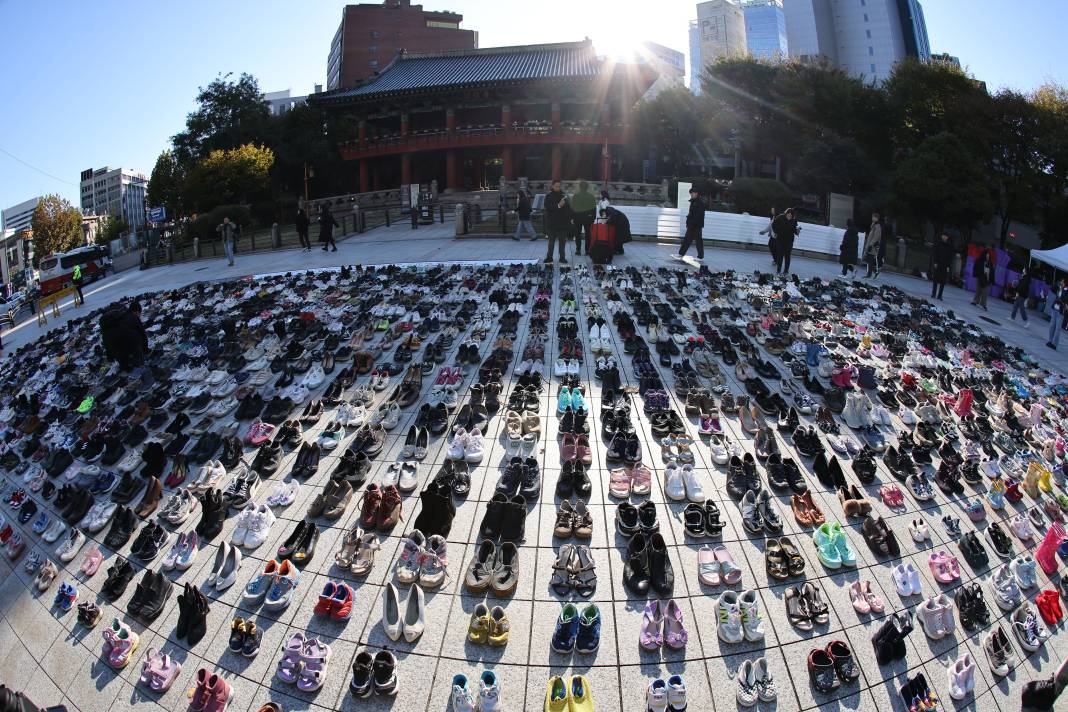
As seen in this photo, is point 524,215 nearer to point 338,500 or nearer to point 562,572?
point 338,500

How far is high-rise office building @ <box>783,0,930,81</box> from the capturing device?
83.1 meters

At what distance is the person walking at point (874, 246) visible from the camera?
1522cm

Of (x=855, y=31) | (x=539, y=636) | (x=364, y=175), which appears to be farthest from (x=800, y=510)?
(x=855, y=31)

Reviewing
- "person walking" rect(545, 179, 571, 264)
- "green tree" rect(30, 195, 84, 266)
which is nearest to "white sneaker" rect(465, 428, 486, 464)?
"person walking" rect(545, 179, 571, 264)

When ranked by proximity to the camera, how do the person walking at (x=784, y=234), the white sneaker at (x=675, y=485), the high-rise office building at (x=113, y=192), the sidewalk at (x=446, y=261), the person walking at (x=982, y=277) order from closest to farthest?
the white sneaker at (x=675, y=485), the sidewalk at (x=446, y=261), the person walking at (x=982, y=277), the person walking at (x=784, y=234), the high-rise office building at (x=113, y=192)

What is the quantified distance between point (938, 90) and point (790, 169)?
6.91 metres

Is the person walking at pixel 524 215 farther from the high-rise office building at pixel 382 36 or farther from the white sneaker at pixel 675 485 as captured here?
the high-rise office building at pixel 382 36

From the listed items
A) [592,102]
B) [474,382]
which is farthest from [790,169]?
[474,382]

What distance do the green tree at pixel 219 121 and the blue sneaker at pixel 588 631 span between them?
38.7 m

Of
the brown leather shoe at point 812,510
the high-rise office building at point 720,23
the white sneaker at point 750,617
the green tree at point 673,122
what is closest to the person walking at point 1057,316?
the brown leather shoe at point 812,510

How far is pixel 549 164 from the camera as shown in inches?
1481

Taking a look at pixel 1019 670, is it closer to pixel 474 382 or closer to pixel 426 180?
pixel 474 382

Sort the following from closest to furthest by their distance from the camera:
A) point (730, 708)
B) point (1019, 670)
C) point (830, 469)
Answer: point (730, 708) < point (1019, 670) < point (830, 469)

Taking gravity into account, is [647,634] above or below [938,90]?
below
